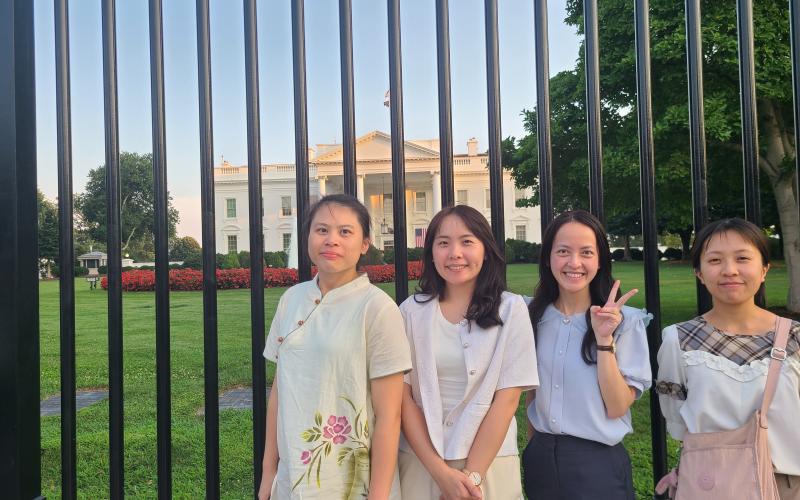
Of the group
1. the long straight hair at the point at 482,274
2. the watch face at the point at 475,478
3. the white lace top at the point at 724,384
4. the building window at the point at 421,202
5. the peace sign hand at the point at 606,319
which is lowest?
the watch face at the point at 475,478

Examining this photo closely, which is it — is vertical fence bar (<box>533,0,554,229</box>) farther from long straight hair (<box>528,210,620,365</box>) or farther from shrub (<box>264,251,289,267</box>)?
shrub (<box>264,251,289,267</box>)

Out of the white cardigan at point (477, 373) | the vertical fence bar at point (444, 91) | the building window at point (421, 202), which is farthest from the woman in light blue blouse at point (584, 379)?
the building window at point (421, 202)

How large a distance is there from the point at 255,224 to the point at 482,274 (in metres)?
0.78

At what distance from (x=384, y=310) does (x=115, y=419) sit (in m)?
1.05

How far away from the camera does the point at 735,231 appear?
1620 millimetres

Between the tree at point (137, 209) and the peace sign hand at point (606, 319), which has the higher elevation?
the tree at point (137, 209)

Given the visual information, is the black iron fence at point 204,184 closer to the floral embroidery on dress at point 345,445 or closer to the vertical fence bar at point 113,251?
the vertical fence bar at point 113,251

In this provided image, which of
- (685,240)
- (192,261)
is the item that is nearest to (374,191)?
(192,261)

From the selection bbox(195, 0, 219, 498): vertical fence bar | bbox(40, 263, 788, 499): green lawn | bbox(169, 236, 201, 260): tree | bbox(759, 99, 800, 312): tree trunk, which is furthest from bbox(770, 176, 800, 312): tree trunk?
bbox(169, 236, 201, 260): tree

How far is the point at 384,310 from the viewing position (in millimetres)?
1627

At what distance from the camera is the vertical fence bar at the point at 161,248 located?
1.89m

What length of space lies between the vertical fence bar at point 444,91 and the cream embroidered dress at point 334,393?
19.1 inches

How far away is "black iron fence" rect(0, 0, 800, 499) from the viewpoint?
1.79 meters

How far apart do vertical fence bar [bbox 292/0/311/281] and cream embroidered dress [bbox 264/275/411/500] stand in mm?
297
